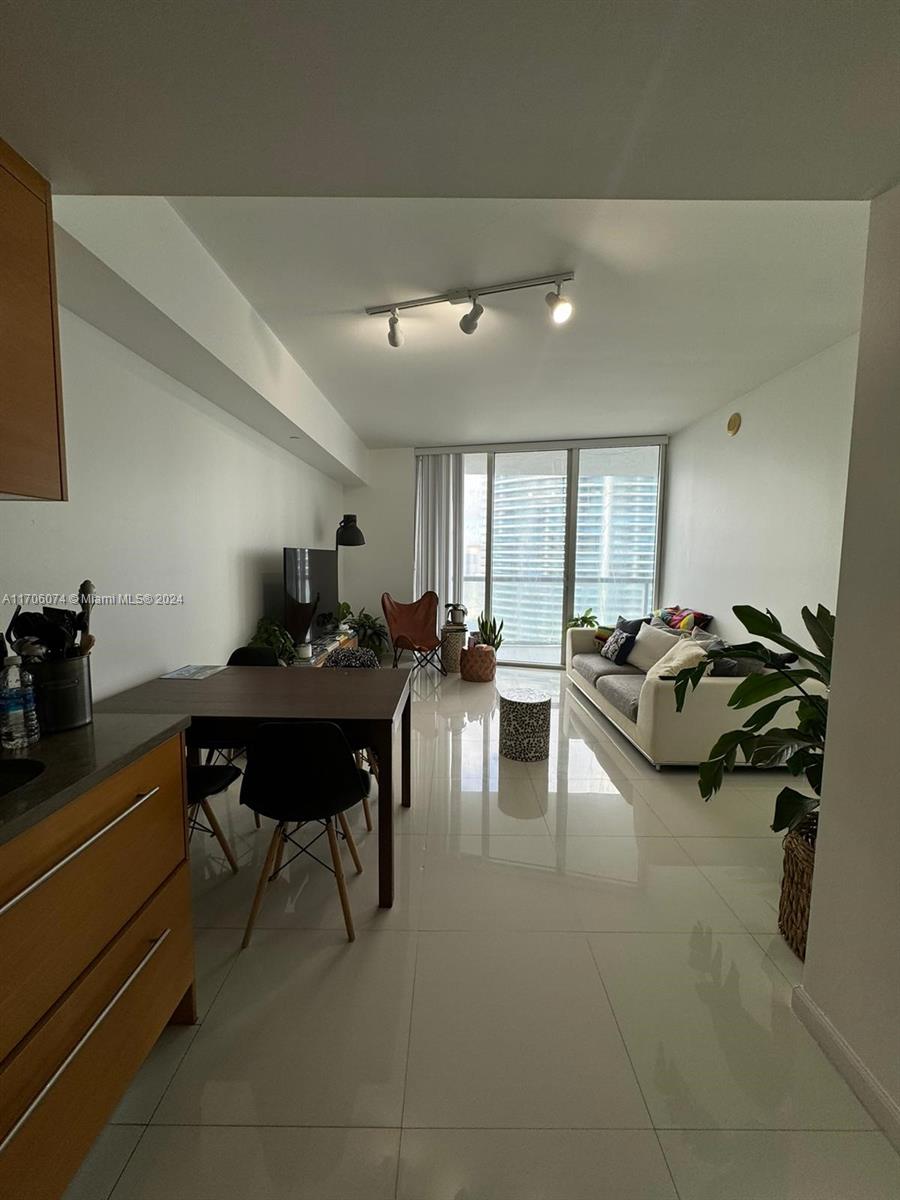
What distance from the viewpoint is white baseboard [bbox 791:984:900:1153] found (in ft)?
3.77

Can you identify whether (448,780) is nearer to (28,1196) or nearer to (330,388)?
(28,1196)

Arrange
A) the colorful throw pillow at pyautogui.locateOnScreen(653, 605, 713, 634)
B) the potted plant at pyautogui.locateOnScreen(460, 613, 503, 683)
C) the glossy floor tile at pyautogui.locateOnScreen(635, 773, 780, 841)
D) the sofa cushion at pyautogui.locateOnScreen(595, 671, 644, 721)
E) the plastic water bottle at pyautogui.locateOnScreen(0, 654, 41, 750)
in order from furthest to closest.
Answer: the potted plant at pyautogui.locateOnScreen(460, 613, 503, 683), the colorful throw pillow at pyautogui.locateOnScreen(653, 605, 713, 634), the sofa cushion at pyautogui.locateOnScreen(595, 671, 644, 721), the glossy floor tile at pyautogui.locateOnScreen(635, 773, 780, 841), the plastic water bottle at pyautogui.locateOnScreen(0, 654, 41, 750)

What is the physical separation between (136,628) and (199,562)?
2.21 ft

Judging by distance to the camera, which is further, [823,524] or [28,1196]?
[823,524]

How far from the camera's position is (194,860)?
2.19 m

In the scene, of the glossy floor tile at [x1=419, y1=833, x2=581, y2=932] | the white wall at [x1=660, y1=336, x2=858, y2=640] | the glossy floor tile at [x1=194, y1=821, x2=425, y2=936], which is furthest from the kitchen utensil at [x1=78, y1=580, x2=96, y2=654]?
the white wall at [x1=660, y1=336, x2=858, y2=640]

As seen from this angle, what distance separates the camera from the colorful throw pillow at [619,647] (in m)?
4.50

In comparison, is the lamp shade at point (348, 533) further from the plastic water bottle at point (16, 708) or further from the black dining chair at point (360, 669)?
the plastic water bottle at point (16, 708)

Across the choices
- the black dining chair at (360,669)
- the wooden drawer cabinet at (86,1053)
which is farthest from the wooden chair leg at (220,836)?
the wooden drawer cabinet at (86,1053)

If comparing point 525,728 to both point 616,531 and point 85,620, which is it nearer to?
point 85,620

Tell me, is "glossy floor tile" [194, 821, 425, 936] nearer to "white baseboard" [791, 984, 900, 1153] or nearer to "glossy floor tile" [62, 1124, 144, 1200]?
"glossy floor tile" [62, 1124, 144, 1200]

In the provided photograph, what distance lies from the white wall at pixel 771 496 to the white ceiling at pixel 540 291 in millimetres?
241

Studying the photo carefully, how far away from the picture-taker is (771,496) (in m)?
3.62

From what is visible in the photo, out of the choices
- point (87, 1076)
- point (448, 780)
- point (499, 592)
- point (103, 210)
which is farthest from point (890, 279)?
point (499, 592)
